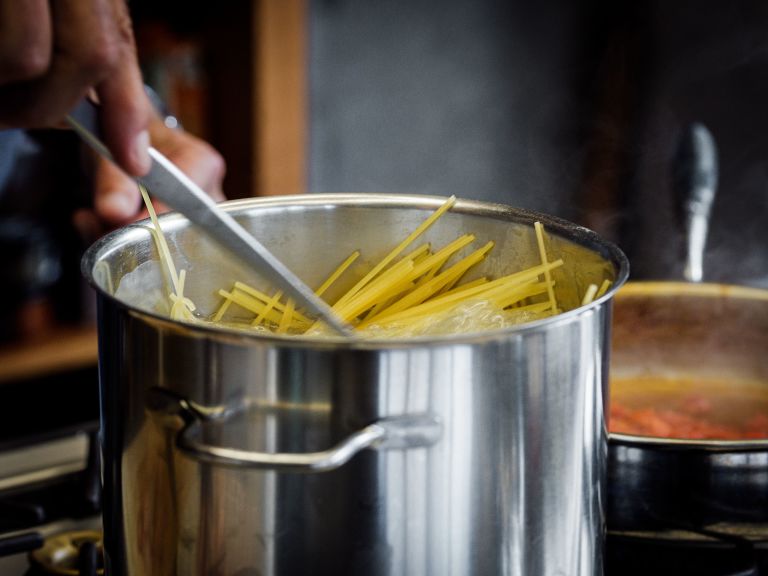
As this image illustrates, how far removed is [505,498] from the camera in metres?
0.62

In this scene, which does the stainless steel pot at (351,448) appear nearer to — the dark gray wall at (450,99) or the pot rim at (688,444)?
the pot rim at (688,444)

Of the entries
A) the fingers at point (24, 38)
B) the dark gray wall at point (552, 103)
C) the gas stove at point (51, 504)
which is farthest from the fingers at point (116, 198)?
the dark gray wall at point (552, 103)

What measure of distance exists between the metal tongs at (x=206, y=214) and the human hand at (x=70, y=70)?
0.04 ft

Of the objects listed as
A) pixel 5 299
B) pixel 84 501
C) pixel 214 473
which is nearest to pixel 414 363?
pixel 214 473

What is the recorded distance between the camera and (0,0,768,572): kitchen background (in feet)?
6.98

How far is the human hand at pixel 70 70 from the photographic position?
61 cm

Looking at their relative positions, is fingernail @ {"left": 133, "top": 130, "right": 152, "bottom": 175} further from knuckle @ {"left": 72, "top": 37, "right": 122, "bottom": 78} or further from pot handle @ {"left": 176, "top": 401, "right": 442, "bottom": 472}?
pot handle @ {"left": 176, "top": 401, "right": 442, "bottom": 472}

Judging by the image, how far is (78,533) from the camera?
925 millimetres

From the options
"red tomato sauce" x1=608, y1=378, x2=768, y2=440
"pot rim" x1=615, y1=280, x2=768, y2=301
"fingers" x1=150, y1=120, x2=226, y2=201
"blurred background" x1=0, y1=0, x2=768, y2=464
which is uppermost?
"blurred background" x1=0, y1=0, x2=768, y2=464

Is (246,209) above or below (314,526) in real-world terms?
above

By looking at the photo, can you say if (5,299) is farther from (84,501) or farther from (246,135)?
(84,501)

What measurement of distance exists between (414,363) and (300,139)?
1.76 m

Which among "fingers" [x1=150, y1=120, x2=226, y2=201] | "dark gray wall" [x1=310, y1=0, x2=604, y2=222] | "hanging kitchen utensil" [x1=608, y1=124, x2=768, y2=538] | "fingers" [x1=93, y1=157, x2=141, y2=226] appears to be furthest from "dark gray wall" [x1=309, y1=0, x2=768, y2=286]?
"fingers" [x1=93, y1=157, x2=141, y2=226]

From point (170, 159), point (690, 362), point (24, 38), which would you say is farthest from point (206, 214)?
point (690, 362)
